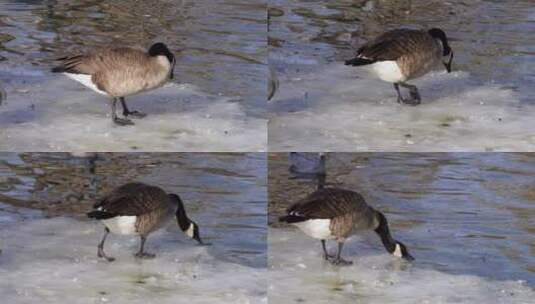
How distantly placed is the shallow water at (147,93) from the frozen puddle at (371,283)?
81.6 inches

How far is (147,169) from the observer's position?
11.0m

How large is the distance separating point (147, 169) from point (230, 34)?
3876 millimetres

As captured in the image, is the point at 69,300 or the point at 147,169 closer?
the point at 69,300

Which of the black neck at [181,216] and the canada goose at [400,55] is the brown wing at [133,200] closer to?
the black neck at [181,216]

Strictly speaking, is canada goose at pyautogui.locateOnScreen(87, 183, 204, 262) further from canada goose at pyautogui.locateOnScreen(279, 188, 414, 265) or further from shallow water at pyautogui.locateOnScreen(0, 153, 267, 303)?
canada goose at pyautogui.locateOnScreen(279, 188, 414, 265)

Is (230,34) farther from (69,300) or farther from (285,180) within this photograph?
(69,300)

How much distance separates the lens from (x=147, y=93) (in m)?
12.8

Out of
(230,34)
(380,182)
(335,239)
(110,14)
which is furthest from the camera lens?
(110,14)

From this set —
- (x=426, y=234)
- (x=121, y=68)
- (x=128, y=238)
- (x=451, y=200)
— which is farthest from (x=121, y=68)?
(x=426, y=234)

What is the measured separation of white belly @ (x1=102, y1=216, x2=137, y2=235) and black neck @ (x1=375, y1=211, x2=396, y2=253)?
5.47 feet

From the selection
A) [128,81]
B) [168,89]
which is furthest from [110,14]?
[128,81]

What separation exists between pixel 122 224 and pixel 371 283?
1667mm

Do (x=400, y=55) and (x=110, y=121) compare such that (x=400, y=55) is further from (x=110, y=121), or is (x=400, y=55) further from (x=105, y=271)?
(x=105, y=271)

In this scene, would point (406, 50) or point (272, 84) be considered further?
point (272, 84)
